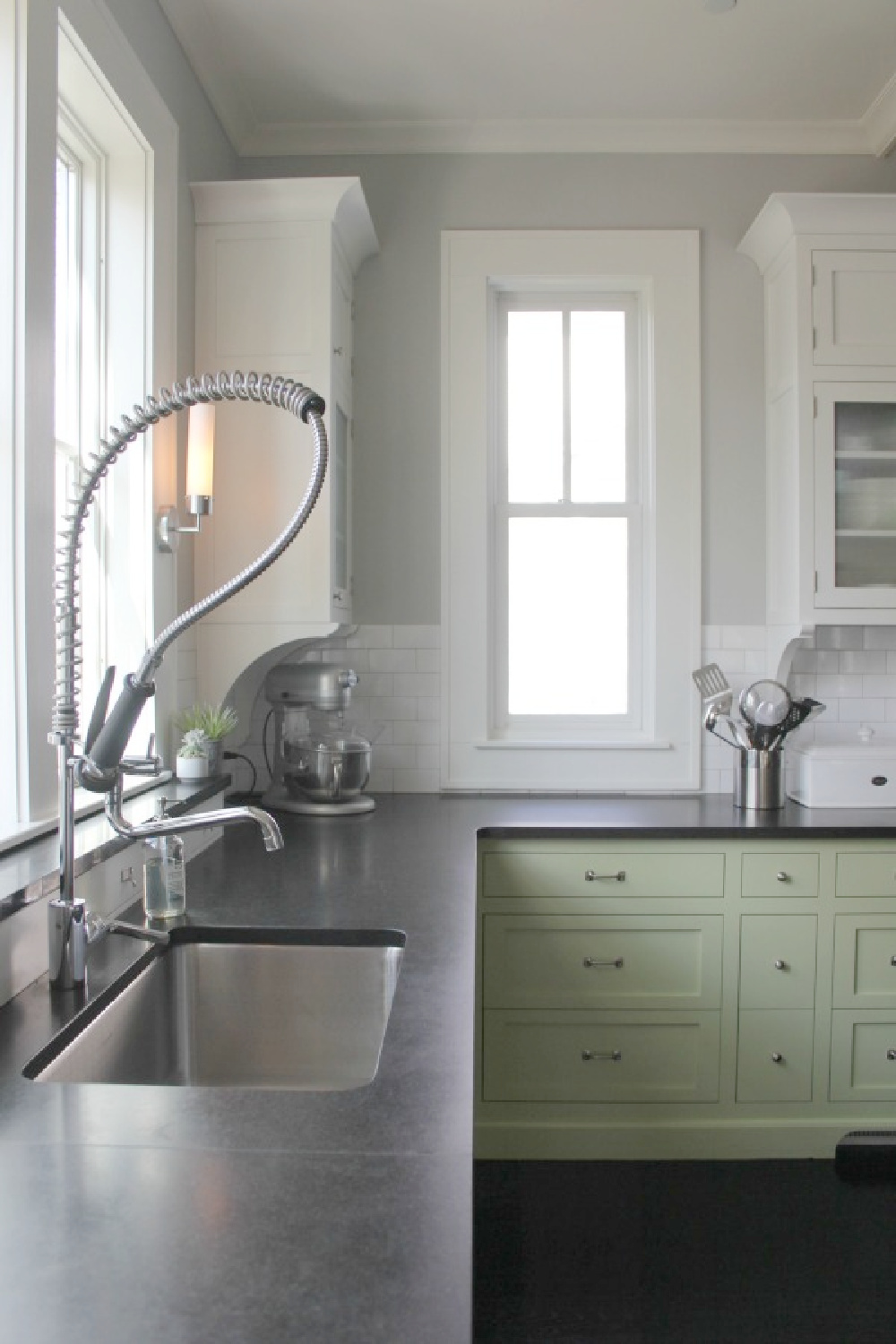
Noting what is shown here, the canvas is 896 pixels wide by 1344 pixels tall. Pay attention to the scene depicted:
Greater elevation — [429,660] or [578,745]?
[429,660]

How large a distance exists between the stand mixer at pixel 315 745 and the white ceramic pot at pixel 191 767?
0.38 metres

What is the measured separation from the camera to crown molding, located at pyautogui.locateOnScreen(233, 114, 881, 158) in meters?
3.47

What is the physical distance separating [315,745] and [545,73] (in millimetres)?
1987

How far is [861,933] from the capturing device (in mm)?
2922

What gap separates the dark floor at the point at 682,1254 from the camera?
7.16 ft

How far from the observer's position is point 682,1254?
2432 mm

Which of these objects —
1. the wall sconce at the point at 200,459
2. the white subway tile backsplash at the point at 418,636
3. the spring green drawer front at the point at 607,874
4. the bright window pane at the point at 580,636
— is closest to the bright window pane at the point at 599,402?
the bright window pane at the point at 580,636

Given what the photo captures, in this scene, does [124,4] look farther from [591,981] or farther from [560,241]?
[591,981]

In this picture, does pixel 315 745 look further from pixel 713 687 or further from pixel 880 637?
pixel 880 637

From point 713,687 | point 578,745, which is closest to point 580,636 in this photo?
point 578,745

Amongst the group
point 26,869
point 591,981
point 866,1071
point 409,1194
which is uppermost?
point 26,869

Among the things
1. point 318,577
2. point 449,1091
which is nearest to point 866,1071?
point 318,577

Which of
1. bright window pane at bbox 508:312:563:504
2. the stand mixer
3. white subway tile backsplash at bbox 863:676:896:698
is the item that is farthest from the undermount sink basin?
Answer: white subway tile backsplash at bbox 863:676:896:698

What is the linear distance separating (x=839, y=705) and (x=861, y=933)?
2.80ft
